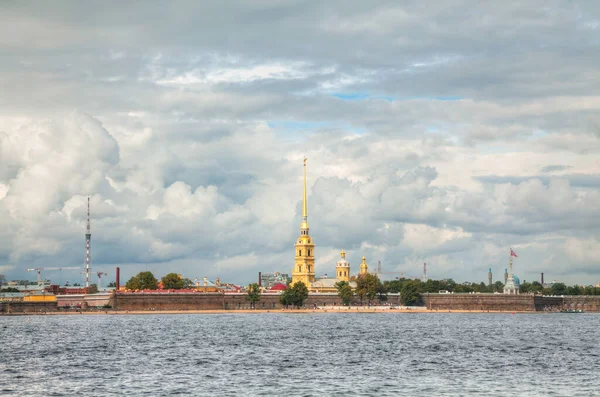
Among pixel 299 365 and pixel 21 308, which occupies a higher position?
pixel 21 308

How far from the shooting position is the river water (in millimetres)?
49469

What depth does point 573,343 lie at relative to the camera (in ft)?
289

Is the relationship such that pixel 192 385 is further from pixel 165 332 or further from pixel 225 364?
pixel 165 332

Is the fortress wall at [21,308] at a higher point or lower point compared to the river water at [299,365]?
higher

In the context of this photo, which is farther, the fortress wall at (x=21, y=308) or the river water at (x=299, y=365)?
the fortress wall at (x=21, y=308)

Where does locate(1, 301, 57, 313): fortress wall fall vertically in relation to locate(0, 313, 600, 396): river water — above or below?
above

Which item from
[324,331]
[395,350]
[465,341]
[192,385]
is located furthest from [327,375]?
[324,331]

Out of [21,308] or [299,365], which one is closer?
[299,365]

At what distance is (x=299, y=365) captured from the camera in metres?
62.4

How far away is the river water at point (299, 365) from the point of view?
49469mm

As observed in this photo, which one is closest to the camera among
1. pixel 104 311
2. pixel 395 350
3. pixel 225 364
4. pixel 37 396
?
pixel 37 396

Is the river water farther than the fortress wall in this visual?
No

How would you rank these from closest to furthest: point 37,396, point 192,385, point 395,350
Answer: point 37,396, point 192,385, point 395,350

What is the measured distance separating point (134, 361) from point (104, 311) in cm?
13631
